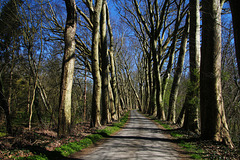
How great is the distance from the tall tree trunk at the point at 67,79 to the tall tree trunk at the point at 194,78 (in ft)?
21.3

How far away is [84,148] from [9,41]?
12156 mm

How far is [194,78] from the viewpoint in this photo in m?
9.97

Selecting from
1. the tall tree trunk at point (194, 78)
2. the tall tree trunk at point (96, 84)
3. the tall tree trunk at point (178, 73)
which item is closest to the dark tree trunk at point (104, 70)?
the tall tree trunk at point (96, 84)

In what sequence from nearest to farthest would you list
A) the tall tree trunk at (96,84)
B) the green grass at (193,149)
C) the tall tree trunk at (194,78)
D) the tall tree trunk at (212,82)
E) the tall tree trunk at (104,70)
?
the green grass at (193,149) < the tall tree trunk at (212,82) < the tall tree trunk at (194,78) < the tall tree trunk at (96,84) < the tall tree trunk at (104,70)

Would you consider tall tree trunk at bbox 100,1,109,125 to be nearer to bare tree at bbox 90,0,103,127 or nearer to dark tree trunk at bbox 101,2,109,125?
dark tree trunk at bbox 101,2,109,125

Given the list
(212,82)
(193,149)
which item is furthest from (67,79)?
(212,82)

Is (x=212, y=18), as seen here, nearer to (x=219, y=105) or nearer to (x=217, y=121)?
(x=219, y=105)

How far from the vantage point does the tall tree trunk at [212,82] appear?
7.45 meters

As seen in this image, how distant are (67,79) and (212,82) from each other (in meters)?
6.59

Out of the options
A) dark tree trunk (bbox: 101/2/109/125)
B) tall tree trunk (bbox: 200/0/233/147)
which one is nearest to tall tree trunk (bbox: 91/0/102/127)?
dark tree trunk (bbox: 101/2/109/125)

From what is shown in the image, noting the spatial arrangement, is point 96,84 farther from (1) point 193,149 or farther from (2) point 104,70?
(1) point 193,149

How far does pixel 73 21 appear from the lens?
8.53 m

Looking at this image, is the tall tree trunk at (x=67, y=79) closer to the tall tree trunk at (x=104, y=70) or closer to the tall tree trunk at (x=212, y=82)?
the tall tree trunk at (x=212, y=82)

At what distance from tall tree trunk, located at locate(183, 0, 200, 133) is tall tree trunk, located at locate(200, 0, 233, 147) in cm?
155
